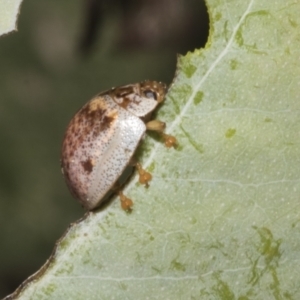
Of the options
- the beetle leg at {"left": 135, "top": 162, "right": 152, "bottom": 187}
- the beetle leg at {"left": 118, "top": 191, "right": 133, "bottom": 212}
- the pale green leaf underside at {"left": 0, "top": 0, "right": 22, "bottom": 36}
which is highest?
the pale green leaf underside at {"left": 0, "top": 0, "right": 22, "bottom": 36}

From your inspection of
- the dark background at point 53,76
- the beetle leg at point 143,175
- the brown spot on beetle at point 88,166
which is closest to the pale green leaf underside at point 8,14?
the brown spot on beetle at point 88,166

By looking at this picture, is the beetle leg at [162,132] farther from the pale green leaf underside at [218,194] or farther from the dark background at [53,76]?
the dark background at [53,76]

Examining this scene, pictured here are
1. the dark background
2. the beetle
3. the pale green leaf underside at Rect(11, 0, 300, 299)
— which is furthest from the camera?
the dark background

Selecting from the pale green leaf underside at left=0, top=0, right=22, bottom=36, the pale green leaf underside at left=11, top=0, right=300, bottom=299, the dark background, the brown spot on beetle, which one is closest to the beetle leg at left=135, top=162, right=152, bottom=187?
the pale green leaf underside at left=11, top=0, right=300, bottom=299

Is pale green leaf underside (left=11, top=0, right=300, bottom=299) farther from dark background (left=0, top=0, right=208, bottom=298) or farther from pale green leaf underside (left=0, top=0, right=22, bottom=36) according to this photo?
dark background (left=0, top=0, right=208, bottom=298)

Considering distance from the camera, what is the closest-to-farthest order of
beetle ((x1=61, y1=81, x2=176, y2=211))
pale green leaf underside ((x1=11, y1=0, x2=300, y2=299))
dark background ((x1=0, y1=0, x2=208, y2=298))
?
1. pale green leaf underside ((x1=11, y1=0, x2=300, y2=299))
2. beetle ((x1=61, y1=81, x2=176, y2=211))
3. dark background ((x1=0, y1=0, x2=208, y2=298))

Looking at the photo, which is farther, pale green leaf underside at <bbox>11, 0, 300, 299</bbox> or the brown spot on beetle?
the brown spot on beetle

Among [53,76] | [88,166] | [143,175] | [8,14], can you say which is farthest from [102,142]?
[53,76]
